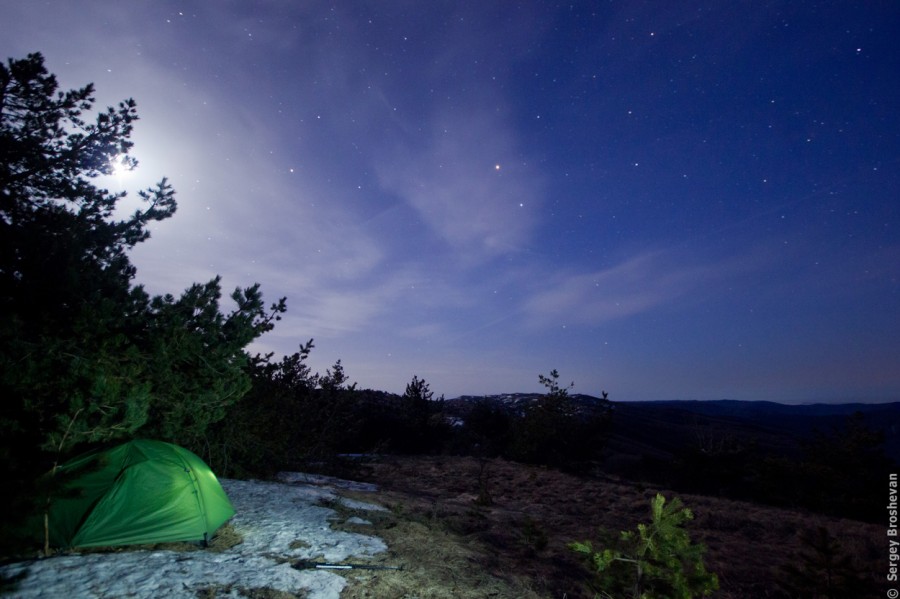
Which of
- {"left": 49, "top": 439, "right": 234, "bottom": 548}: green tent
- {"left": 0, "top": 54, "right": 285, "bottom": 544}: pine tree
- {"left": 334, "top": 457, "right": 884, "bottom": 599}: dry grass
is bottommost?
{"left": 334, "top": 457, "right": 884, "bottom": 599}: dry grass

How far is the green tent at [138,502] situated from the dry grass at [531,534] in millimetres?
2981

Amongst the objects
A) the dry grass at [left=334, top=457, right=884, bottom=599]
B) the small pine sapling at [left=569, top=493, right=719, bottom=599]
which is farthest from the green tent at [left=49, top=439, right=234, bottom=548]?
the small pine sapling at [left=569, top=493, right=719, bottom=599]

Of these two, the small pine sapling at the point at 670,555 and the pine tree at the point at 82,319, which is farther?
the pine tree at the point at 82,319

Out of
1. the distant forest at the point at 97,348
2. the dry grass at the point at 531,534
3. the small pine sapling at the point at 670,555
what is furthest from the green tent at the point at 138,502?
the small pine sapling at the point at 670,555

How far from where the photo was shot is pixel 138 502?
626 cm

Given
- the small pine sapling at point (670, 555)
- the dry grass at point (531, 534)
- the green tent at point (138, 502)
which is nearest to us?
the small pine sapling at point (670, 555)

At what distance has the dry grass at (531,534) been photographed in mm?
6473

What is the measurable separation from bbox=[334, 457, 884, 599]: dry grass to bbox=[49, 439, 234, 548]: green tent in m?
2.98

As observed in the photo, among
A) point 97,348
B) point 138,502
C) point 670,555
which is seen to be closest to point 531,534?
point 670,555

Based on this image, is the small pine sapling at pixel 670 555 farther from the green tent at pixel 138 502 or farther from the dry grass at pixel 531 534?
the green tent at pixel 138 502

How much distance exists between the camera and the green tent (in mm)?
5816

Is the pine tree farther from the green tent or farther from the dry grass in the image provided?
the dry grass

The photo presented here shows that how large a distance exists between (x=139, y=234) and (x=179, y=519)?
7.13 m

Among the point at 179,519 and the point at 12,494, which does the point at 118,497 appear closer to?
the point at 179,519
